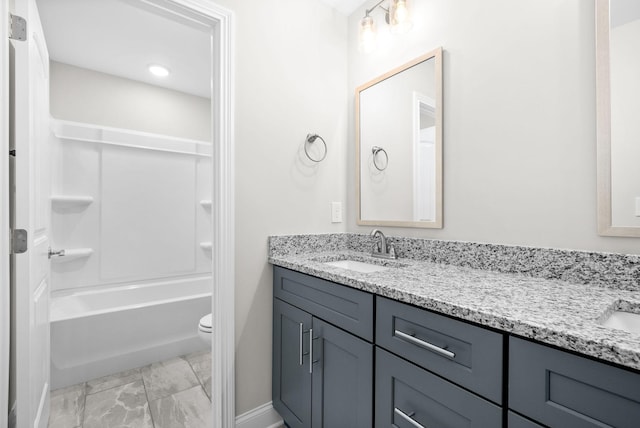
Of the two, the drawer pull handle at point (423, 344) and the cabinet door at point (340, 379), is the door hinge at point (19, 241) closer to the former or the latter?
the cabinet door at point (340, 379)

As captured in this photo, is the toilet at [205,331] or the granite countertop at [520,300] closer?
the granite countertop at [520,300]

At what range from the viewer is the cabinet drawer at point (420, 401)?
2.44ft

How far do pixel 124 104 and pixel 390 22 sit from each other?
2.57m

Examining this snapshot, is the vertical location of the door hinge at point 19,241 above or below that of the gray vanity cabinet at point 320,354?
above

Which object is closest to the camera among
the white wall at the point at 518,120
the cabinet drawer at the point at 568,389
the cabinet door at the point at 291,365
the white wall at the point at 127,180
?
the cabinet drawer at the point at 568,389

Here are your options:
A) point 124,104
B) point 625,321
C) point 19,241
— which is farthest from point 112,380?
point 625,321

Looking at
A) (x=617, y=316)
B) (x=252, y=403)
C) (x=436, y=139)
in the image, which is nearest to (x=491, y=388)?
(x=617, y=316)

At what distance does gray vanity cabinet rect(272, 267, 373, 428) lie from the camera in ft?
3.57

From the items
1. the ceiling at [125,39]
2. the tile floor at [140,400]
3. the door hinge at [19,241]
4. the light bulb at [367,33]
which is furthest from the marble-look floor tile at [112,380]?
the light bulb at [367,33]

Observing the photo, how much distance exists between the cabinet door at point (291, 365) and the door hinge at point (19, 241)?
1064 millimetres

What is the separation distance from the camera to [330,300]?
1.23 metres

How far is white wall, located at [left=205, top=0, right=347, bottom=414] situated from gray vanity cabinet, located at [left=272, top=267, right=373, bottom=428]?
0.13 meters

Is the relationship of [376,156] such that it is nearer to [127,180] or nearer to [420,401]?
[420,401]

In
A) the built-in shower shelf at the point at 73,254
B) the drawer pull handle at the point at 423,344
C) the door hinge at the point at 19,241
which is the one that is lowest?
the drawer pull handle at the point at 423,344
